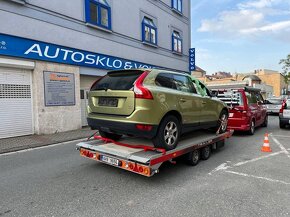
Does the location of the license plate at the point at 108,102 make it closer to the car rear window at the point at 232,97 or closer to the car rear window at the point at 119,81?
the car rear window at the point at 119,81

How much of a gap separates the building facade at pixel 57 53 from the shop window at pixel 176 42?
4.14 meters

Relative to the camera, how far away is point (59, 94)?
10.4m

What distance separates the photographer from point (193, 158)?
531cm

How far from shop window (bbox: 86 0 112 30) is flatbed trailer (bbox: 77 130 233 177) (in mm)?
8390

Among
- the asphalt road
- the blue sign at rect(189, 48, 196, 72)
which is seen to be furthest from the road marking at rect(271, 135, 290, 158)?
the blue sign at rect(189, 48, 196, 72)

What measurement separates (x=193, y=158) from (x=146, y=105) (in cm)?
192

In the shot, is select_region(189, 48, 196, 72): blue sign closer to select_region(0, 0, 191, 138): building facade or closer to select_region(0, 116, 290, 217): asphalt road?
select_region(0, 0, 191, 138): building facade

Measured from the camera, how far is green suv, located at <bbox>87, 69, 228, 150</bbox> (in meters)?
4.33

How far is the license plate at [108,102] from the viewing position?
4.62 metres

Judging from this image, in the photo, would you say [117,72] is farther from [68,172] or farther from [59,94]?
[59,94]

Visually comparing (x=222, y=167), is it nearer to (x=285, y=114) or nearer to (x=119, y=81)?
(x=119, y=81)

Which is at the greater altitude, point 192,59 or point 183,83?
point 192,59

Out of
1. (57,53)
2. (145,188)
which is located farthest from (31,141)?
(145,188)

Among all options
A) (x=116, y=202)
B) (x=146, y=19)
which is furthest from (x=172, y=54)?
(x=116, y=202)
